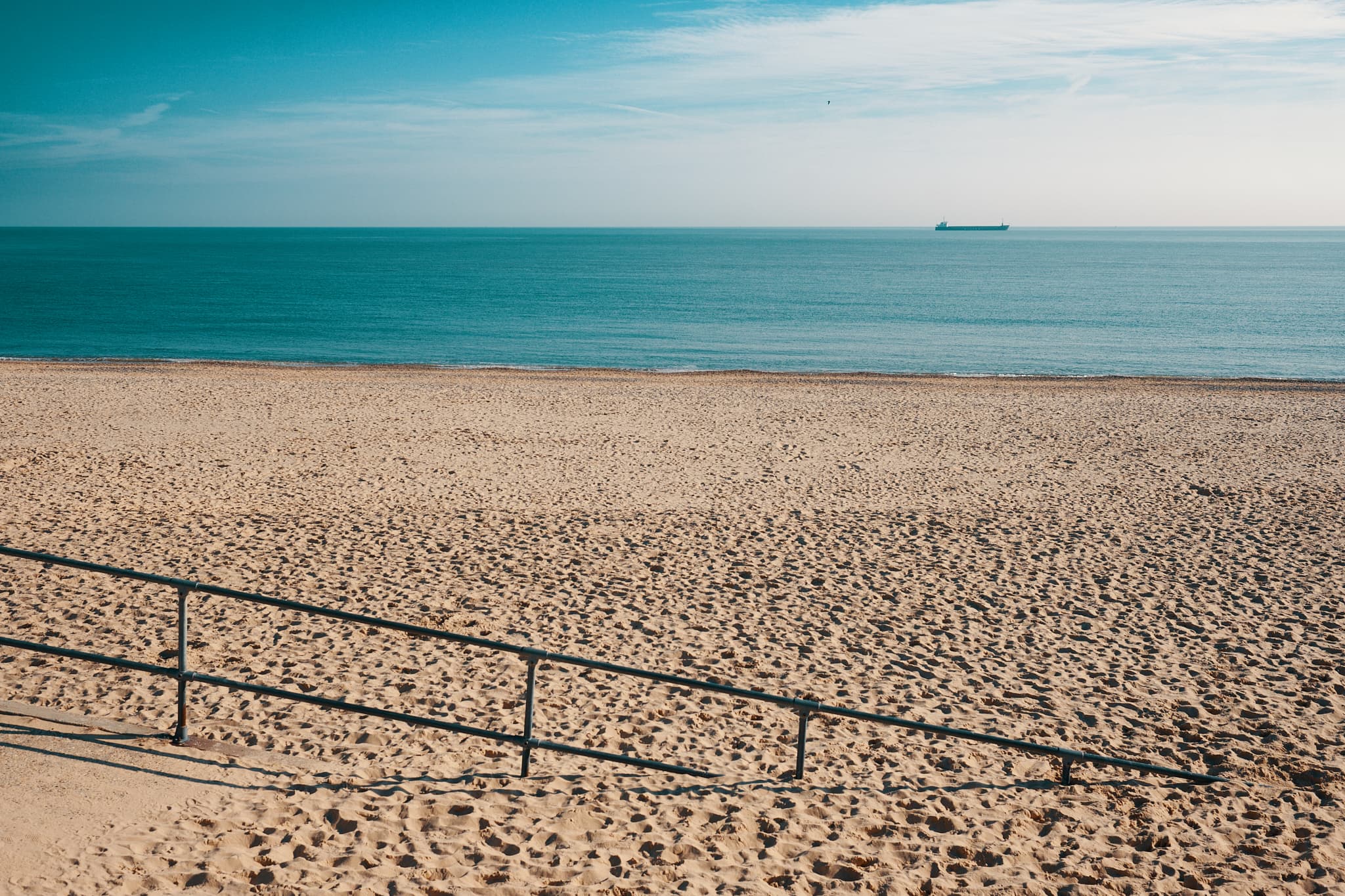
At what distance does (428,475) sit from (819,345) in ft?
78.5

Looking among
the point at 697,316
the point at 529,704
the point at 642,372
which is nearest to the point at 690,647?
the point at 529,704

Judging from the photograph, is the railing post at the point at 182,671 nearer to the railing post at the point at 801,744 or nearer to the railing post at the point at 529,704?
the railing post at the point at 529,704

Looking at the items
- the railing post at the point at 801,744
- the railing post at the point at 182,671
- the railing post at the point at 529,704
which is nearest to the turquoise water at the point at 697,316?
the railing post at the point at 801,744

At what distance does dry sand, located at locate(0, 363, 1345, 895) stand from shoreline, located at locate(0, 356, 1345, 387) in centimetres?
916

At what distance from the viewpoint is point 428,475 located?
14.2m

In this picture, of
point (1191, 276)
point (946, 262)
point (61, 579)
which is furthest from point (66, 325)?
point (946, 262)

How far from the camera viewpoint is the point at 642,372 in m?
28.6

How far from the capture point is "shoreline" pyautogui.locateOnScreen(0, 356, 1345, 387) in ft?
88.4

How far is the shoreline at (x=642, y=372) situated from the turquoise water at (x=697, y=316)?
111cm

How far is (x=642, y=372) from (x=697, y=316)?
1810cm

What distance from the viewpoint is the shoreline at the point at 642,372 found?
2695 cm

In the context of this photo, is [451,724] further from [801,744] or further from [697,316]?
[697,316]

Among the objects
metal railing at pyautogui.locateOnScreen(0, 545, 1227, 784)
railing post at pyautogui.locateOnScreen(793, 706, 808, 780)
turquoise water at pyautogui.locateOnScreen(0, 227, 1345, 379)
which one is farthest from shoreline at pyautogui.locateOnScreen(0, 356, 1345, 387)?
metal railing at pyautogui.locateOnScreen(0, 545, 1227, 784)

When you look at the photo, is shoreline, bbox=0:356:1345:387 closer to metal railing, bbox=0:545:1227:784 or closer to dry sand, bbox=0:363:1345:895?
dry sand, bbox=0:363:1345:895
